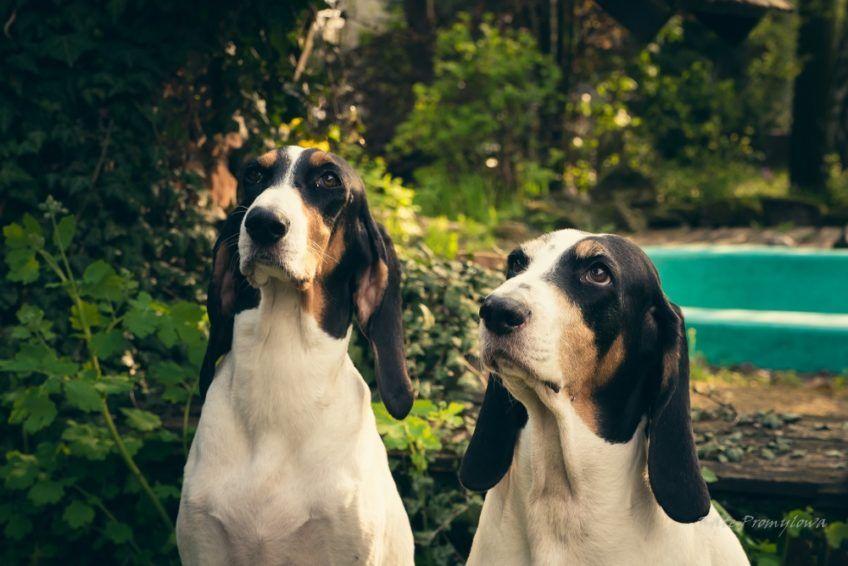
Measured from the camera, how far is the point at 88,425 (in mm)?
4180

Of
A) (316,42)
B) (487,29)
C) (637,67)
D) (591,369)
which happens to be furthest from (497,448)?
(637,67)

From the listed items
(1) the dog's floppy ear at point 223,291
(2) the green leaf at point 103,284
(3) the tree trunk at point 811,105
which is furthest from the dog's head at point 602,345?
(3) the tree trunk at point 811,105

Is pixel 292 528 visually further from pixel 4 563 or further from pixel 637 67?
pixel 637 67

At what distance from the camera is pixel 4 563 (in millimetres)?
4324

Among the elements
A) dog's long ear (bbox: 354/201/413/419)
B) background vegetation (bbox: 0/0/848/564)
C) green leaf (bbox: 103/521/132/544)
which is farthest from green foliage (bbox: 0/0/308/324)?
dog's long ear (bbox: 354/201/413/419)

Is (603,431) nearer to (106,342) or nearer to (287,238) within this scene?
(287,238)

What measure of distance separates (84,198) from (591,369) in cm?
318

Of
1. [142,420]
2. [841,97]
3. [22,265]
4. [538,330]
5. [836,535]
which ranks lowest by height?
[841,97]

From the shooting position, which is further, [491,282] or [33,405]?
[491,282]

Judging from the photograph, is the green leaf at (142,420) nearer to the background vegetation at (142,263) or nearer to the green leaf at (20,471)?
the background vegetation at (142,263)

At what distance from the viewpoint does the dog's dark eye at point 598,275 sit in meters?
2.63

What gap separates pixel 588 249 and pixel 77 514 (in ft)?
7.99

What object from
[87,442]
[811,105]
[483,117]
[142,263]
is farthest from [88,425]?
[811,105]

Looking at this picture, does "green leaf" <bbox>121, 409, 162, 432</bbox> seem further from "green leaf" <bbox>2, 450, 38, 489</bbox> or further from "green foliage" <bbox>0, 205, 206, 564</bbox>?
"green leaf" <bbox>2, 450, 38, 489</bbox>
